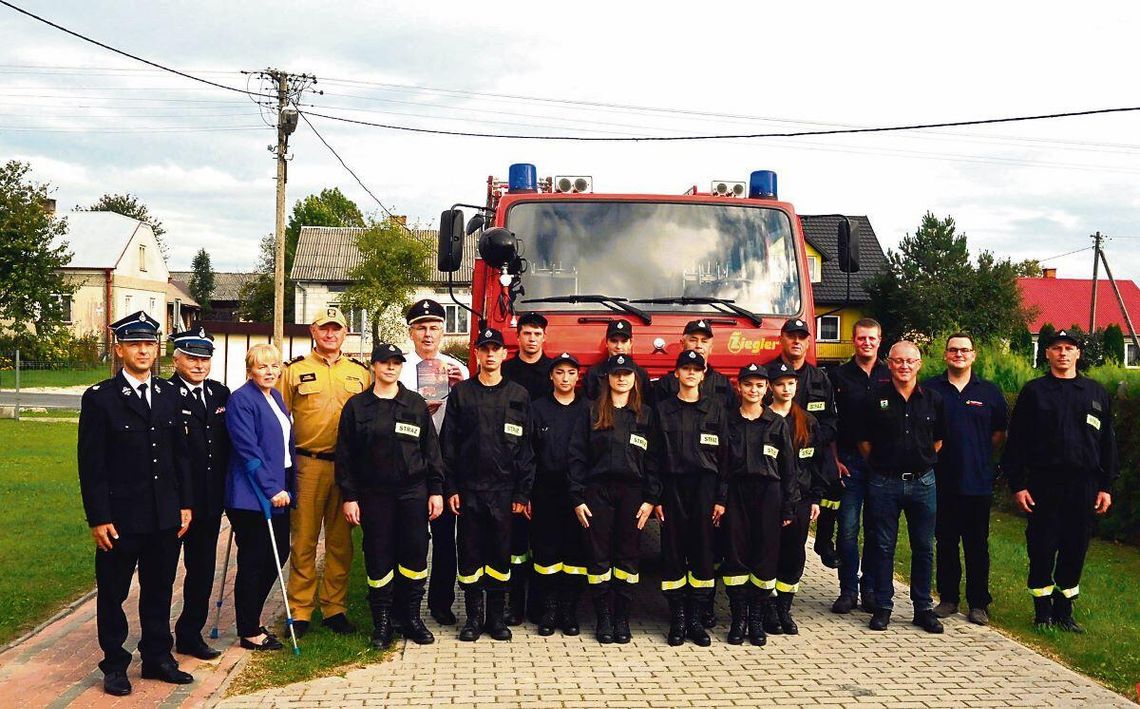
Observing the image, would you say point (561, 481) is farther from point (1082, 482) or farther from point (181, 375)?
point (1082, 482)

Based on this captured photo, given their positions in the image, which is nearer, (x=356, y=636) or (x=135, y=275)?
(x=356, y=636)

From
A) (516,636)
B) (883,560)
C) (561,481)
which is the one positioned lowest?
(516,636)

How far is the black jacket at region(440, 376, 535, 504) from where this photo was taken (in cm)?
649

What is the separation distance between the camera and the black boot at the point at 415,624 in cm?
646

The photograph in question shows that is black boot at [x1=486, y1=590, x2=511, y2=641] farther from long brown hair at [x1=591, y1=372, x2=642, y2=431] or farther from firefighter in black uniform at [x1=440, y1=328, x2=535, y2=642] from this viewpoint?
long brown hair at [x1=591, y1=372, x2=642, y2=431]

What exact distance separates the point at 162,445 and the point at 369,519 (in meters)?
1.36

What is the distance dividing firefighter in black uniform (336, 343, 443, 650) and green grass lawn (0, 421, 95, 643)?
2387 mm

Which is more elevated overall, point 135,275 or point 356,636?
point 135,275

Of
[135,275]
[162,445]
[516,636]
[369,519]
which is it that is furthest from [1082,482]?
[135,275]

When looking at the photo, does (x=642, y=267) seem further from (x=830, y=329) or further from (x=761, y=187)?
(x=830, y=329)

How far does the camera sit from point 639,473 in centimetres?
652

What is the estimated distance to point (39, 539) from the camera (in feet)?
32.3

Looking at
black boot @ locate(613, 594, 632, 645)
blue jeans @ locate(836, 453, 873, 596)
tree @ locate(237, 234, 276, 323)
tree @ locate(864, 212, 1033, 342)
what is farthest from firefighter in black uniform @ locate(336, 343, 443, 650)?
tree @ locate(237, 234, 276, 323)

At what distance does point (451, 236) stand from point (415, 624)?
304cm
